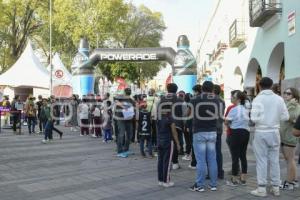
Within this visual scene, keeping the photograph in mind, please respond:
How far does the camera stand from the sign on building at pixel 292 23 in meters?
13.1

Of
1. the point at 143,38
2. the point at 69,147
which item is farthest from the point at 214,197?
the point at 143,38

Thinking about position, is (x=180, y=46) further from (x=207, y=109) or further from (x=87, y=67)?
(x=207, y=109)

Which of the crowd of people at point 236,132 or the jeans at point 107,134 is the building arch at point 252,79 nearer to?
the jeans at point 107,134

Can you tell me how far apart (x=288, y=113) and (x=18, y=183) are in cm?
488

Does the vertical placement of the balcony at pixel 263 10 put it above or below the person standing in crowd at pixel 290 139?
above

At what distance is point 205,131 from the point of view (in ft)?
23.9

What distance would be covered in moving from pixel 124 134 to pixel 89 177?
3.11 m

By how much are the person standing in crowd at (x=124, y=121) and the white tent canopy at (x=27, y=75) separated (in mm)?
17076

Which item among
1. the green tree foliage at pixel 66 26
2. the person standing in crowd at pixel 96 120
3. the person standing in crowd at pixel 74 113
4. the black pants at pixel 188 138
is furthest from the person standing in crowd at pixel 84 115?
the green tree foliage at pixel 66 26

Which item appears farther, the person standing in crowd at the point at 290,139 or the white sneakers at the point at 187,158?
the white sneakers at the point at 187,158

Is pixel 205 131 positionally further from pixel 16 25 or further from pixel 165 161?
pixel 16 25

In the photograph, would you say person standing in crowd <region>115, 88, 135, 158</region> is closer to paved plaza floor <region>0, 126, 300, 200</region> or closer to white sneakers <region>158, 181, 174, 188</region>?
paved plaza floor <region>0, 126, 300, 200</region>

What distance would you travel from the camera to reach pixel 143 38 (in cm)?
5709

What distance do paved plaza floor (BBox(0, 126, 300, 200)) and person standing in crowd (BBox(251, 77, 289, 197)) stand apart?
0.30 m
